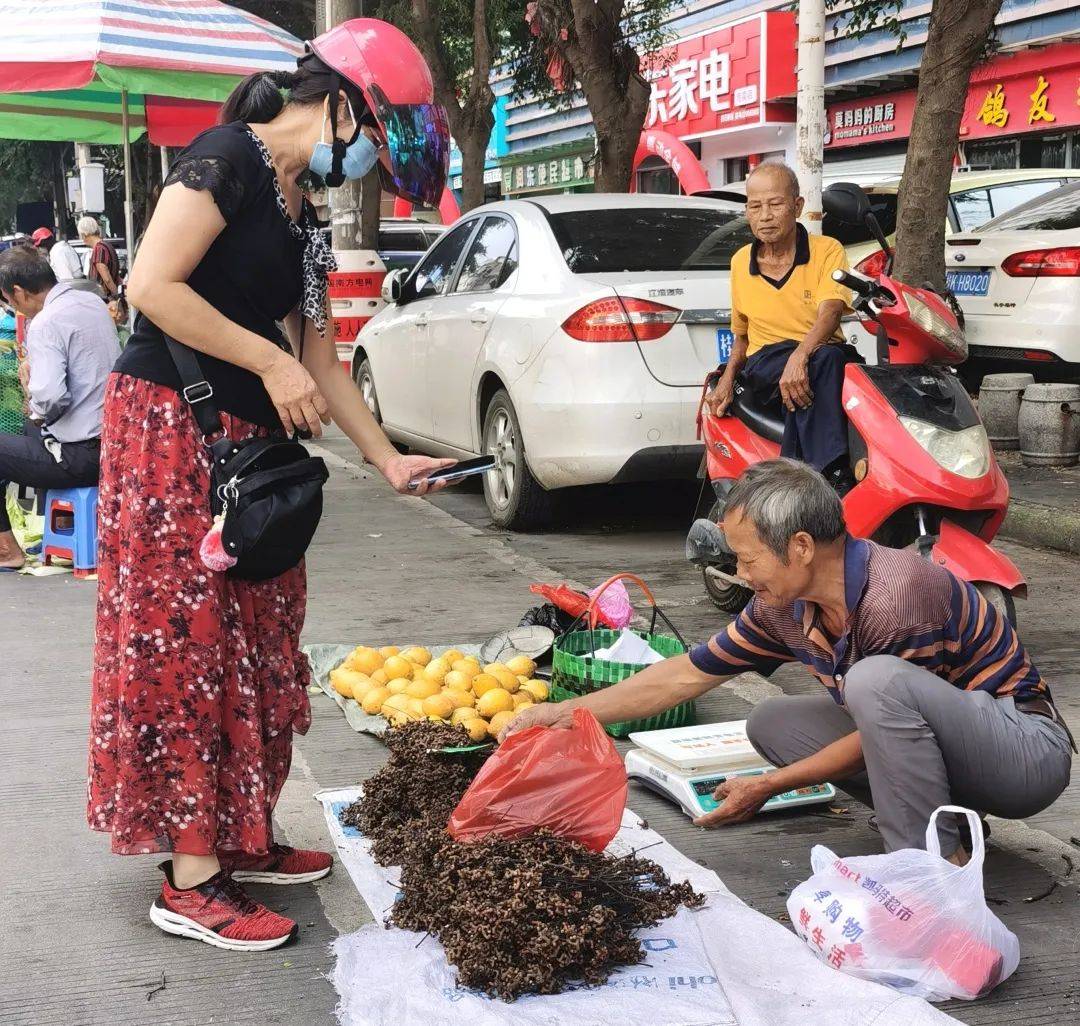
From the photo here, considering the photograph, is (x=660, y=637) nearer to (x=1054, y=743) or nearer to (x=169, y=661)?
(x=1054, y=743)

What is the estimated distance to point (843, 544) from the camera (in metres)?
3.04

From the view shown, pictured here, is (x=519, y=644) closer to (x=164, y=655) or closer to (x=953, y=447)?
(x=953, y=447)

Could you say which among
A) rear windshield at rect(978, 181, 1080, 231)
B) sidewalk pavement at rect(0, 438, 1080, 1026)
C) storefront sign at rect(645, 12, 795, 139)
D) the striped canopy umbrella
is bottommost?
sidewalk pavement at rect(0, 438, 1080, 1026)

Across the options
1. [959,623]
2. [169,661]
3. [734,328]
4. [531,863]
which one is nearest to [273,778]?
[169,661]

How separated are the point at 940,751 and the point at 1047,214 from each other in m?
7.69

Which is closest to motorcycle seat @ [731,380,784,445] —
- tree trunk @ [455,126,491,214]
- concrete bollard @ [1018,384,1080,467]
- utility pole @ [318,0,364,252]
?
concrete bollard @ [1018,384,1080,467]

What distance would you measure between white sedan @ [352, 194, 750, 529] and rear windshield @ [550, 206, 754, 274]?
10 millimetres

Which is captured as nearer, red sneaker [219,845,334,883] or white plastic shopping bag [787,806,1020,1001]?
white plastic shopping bag [787,806,1020,1001]

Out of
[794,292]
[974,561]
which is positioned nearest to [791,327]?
[794,292]

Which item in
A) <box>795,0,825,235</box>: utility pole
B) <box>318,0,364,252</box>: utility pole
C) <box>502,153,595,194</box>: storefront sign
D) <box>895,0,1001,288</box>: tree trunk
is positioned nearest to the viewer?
<box>895,0,1001,288</box>: tree trunk

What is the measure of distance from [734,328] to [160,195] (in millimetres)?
3189

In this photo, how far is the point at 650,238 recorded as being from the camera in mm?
7176

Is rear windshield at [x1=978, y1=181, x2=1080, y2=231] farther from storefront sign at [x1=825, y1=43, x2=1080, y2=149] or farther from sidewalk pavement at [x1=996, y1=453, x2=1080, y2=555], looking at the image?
storefront sign at [x1=825, y1=43, x2=1080, y2=149]

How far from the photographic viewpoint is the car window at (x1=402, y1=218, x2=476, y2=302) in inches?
327
